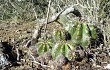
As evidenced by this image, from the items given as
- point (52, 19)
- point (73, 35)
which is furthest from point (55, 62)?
point (52, 19)

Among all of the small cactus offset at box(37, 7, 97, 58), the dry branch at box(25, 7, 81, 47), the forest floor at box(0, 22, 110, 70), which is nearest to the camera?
the forest floor at box(0, 22, 110, 70)

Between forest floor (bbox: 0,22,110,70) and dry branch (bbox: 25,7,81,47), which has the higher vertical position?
dry branch (bbox: 25,7,81,47)

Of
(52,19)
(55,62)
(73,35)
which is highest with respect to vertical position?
(52,19)

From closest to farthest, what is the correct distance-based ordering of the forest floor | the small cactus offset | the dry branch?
the forest floor
the small cactus offset
the dry branch

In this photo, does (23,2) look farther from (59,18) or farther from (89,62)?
(89,62)

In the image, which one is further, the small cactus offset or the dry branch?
the dry branch

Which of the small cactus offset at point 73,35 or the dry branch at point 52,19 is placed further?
the dry branch at point 52,19

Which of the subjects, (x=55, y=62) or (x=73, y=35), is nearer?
(x=55, y=62)

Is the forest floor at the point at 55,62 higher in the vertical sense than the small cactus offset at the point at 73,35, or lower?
lower

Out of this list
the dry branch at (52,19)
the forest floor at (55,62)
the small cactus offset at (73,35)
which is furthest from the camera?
the dry branch at (52,19)

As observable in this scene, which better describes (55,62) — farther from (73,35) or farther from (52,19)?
(52,19)

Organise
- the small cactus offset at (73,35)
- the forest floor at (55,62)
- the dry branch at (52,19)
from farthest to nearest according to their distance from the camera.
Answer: the dry branch at (52,19), the small cactus offset at (73,35), the forest floor at (55,62)

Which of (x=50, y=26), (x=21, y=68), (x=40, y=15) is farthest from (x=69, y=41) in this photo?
(x=40, y=15)
